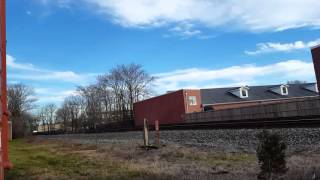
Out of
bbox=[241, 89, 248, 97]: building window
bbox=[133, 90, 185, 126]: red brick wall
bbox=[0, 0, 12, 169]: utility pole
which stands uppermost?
bbox=[241, 89, 248, 97]: building window

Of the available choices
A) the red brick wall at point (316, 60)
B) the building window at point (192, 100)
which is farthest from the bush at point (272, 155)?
the building window at point (192, 100)

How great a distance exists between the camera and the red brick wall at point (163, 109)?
7488cm

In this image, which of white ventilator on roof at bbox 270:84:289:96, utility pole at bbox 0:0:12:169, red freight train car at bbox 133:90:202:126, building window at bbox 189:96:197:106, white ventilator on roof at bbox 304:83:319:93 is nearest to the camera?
utility pole at bbox 0:0:12:169

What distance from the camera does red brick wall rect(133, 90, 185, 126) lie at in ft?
246

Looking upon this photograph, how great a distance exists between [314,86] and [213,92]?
75.3ft

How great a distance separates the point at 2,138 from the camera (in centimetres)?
295

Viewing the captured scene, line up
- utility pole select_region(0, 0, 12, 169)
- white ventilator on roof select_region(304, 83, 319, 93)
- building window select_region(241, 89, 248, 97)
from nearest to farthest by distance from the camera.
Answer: utility pole select_region(0, 0, 12, 169)
building window select_region(241, 89, 248, 97)
white ventilator on roof select_region(304, 83, 319, 93)

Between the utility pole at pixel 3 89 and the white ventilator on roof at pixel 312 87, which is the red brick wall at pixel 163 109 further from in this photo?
the utility pole at pixel 3 89

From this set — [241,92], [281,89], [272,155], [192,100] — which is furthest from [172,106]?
[272,155]

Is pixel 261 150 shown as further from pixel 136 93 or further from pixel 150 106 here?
pixel 136 93

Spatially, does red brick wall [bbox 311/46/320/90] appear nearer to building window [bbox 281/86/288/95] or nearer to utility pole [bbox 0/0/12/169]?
building window [bbox 281/86/288/95]

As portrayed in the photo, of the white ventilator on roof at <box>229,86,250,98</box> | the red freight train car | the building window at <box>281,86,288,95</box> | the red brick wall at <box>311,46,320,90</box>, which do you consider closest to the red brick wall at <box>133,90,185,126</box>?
the red freight train car

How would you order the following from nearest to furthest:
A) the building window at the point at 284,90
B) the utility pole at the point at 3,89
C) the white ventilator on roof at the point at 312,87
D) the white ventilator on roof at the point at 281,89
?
the utility pole at the point at 3,89, the white ventilator on roof at the point at 281,89, the building window at the point at 284,90, the white ventilator on roof at the point at 312,87

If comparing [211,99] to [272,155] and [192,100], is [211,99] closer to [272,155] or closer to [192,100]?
[192,100]
